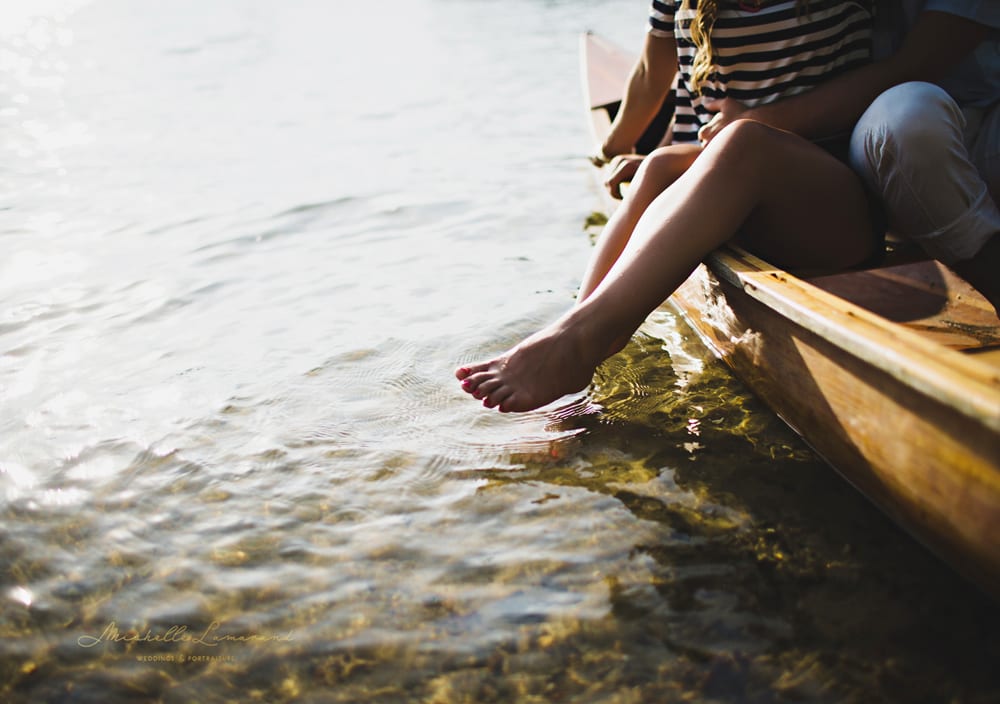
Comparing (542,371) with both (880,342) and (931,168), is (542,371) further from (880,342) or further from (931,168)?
(931,168)

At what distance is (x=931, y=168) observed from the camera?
1.88 metres

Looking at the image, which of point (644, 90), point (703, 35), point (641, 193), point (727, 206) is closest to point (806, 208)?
point (727, 206)

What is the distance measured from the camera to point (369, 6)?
654 inches

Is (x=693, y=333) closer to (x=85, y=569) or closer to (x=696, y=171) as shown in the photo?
(x=696, y=171)

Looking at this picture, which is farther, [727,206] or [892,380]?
[727,206]

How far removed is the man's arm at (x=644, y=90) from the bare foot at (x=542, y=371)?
1.17m

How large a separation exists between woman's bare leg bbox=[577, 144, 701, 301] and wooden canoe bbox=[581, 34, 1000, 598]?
9.9 inches

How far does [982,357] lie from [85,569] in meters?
2.18

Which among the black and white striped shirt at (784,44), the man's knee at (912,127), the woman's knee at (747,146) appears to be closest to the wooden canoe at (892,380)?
the woman's knee at (747,146)

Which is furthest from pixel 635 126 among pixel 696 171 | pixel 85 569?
pixel 85 569

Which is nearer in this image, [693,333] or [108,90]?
[693,333]

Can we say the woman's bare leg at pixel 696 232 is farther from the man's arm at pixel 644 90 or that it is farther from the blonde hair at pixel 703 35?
the man's arm at pixel 644 90

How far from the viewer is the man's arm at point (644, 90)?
2.68 meters

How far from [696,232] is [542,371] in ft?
1.63
